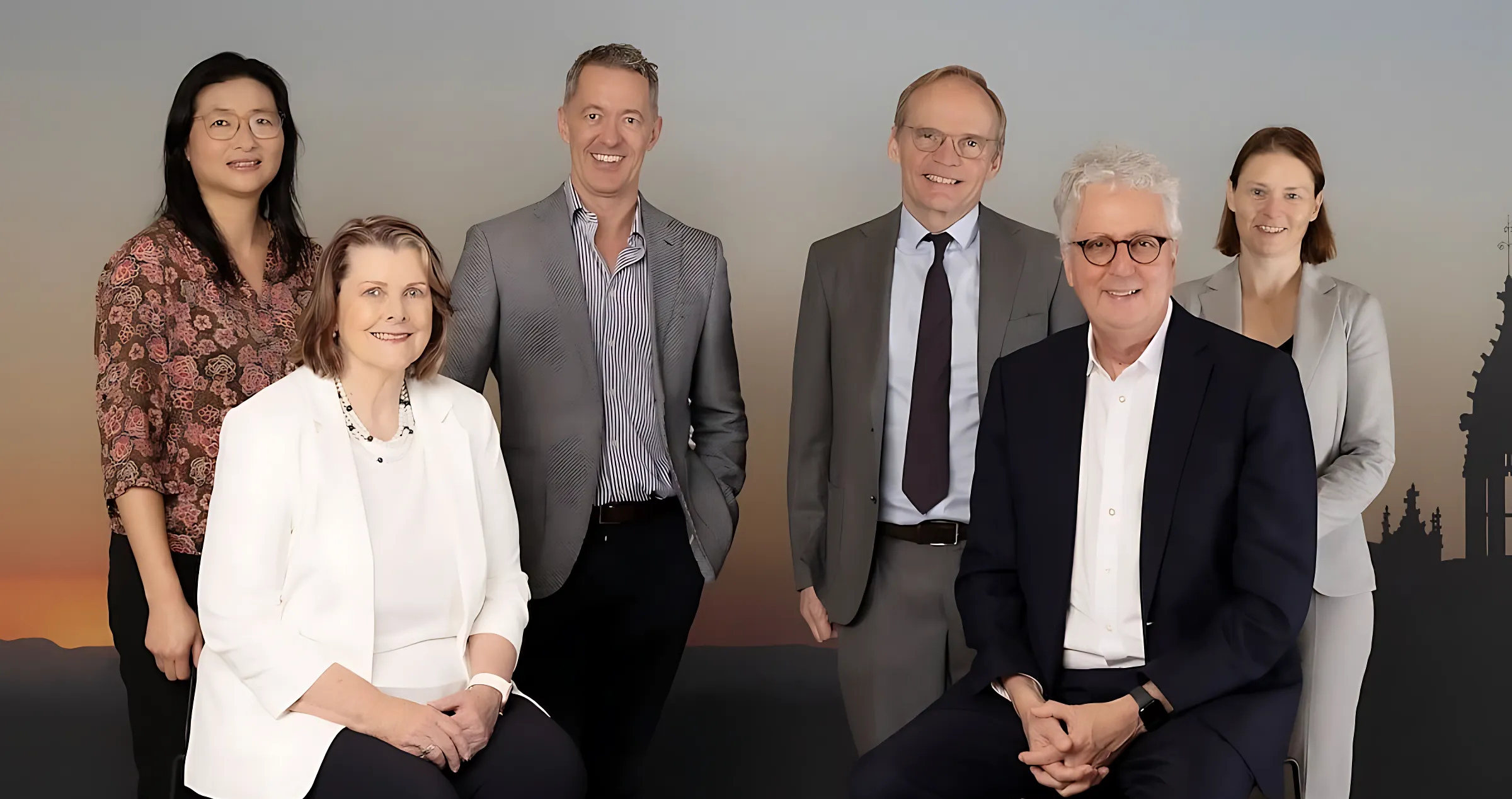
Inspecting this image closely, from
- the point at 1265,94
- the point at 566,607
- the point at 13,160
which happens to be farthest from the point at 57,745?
the point at 1265,94

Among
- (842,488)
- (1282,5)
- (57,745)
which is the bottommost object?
(57,745)

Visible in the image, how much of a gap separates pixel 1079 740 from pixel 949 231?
1.25 m

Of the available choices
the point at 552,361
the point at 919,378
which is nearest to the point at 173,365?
the point at 552,361

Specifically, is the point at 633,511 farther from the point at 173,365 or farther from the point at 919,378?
the point at 173,365

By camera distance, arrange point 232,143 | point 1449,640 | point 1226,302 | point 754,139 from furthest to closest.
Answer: point 754,139
point 1449,640
point 1226,302
point 232,143

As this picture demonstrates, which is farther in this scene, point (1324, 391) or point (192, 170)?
point (1324, 391)

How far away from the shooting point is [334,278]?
2492 mm

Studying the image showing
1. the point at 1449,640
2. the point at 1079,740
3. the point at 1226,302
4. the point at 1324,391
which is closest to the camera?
the point at 1079,740

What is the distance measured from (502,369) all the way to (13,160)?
2.59 m

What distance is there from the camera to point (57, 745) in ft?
14.6

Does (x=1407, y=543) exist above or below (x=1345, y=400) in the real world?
below

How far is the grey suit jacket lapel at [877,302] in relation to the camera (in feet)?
9.80

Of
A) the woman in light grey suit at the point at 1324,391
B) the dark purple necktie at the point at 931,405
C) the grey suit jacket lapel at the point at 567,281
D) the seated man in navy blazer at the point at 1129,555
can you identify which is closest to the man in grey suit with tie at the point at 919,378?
the dark purple necktie at the point at 931,405

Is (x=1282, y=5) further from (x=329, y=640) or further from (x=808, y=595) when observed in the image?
(x=329, y=640)
